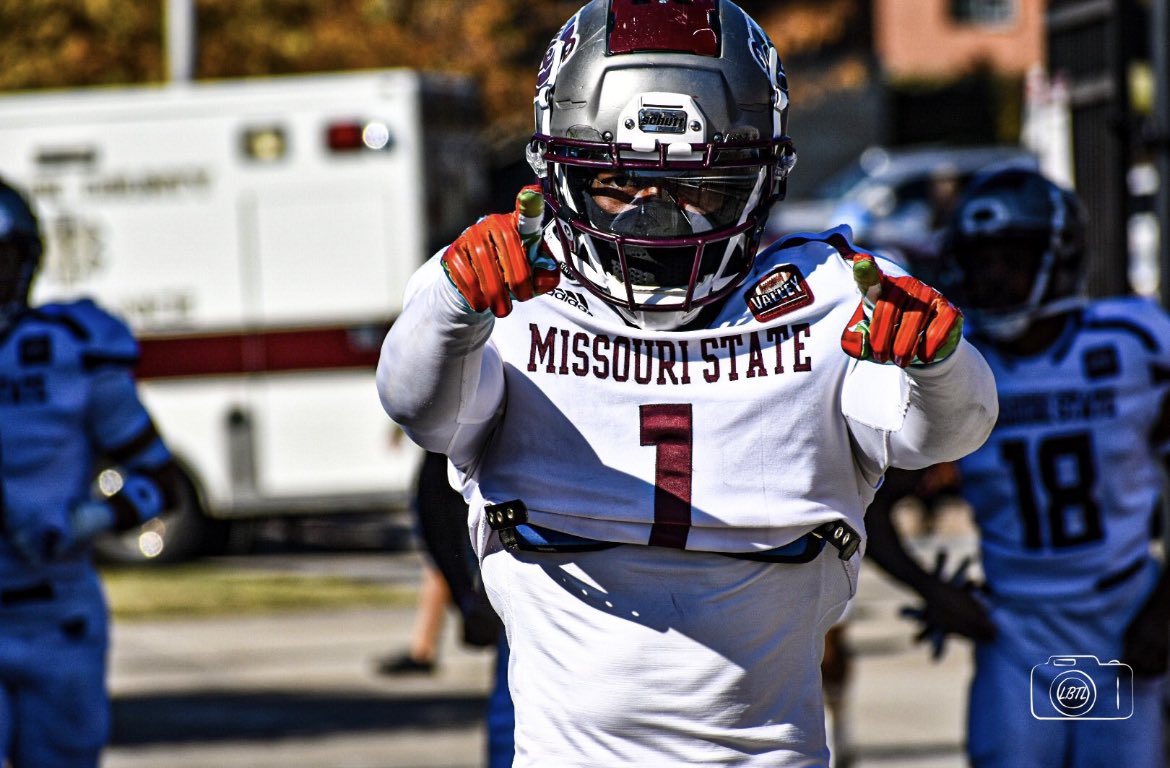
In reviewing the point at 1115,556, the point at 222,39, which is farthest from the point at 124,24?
the point at 1115,556

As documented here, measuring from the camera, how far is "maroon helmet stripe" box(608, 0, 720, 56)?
3025mm

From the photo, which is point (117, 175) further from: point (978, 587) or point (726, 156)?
point (726, 156)

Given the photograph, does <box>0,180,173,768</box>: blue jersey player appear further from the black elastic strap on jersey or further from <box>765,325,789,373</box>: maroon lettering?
<box>765,325,789,373</box>: maroon lettering

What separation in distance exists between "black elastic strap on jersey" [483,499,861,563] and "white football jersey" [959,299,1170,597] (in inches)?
70.0

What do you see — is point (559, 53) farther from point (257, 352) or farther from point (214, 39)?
point (214, 39)

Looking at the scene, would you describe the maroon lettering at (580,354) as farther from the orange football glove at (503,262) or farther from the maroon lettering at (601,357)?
the orange football glove at (503,262)

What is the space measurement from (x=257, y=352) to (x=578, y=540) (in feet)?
32.2

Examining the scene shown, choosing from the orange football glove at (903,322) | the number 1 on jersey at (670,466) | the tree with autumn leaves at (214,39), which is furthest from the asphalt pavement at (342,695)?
the tree with autumn leaves at (214,39)

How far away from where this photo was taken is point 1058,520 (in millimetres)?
4727

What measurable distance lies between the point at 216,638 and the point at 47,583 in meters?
5.43

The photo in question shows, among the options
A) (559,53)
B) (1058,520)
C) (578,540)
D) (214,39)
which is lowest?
(1058,520)

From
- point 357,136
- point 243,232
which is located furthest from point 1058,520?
point 243,232

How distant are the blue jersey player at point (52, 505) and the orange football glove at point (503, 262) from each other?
2.39 metres

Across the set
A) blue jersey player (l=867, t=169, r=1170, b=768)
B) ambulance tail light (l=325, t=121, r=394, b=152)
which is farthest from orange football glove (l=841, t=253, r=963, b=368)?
ambulance tail light (l=325, t=121, r=394, b=152)
